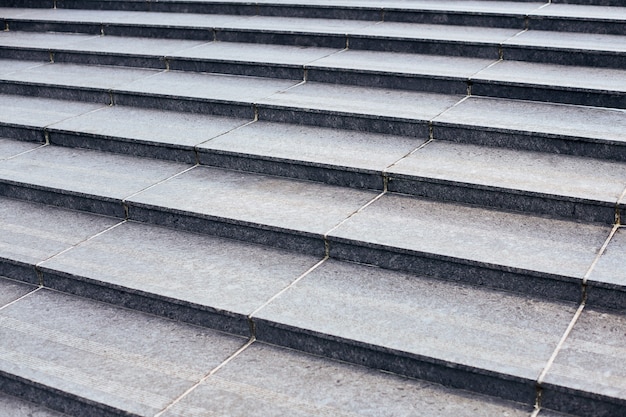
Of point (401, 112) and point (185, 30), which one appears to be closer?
point (401, 112)

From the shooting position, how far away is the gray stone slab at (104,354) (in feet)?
12.4

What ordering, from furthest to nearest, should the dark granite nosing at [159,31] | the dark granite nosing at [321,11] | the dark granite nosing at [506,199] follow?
1. the dark granite nosing at [159,31]
2. the dark granite nosing at [321,11]
3. the dark granite nosing at [506,199]

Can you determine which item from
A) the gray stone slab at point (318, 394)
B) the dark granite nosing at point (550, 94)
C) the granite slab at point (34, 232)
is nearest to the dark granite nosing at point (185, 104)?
the granite slab at point (34, 232)

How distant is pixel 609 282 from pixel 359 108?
227 cm

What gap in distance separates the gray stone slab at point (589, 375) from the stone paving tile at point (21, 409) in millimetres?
2245

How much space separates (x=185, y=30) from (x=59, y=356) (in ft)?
13.1

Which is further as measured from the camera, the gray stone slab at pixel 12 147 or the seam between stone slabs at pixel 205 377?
the gray stone slab at pixel 12 147

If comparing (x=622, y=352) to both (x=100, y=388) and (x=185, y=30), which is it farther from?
(x=185, y=30)

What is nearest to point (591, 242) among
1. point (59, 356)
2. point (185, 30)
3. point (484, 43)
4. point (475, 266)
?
point (475, 266)

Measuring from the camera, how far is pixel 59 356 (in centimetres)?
407

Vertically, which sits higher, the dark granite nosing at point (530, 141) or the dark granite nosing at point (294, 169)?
the dark granite nosing at point (530, 141)

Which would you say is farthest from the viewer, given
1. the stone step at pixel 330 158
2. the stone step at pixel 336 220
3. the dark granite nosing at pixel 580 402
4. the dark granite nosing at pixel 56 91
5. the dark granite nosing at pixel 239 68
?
the dark granite nosing at pixel 56 91

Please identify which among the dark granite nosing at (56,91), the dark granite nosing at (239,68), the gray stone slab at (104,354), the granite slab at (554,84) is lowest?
the gray stone slab at (104,354)

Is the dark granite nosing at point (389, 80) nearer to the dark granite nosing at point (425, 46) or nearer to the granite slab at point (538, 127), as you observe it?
the granite slab at point (538, 127)
